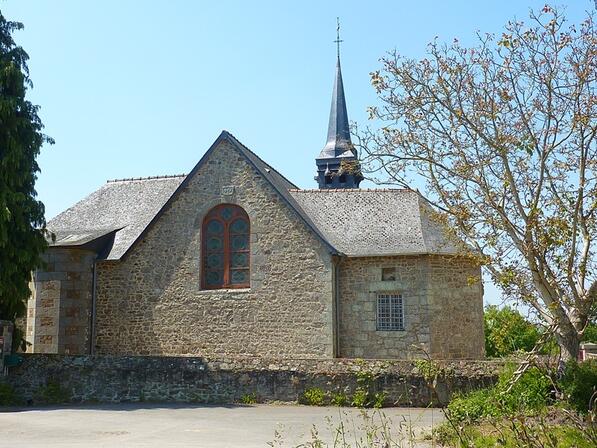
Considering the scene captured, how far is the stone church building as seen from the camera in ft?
57.4

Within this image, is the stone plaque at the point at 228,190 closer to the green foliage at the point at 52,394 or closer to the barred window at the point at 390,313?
the barred window at the point at 390,313

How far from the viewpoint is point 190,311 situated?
18656 mm

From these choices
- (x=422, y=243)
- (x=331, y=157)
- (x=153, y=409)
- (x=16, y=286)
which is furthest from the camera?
(x=331, y=157)

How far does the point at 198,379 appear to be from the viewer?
14750 mm

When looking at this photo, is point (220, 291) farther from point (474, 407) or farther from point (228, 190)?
point (474, 407)

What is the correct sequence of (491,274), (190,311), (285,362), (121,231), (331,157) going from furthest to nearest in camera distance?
1. (331,157)
2. (121,231)
3. (190,311)
4. (285,362)
5. (491,274)

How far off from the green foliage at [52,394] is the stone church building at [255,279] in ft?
10.9

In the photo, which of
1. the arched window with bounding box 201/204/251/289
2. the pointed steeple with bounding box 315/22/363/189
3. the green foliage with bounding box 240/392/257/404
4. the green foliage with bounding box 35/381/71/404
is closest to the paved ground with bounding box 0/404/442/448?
the green foliage with bounding box 240/392/257/404

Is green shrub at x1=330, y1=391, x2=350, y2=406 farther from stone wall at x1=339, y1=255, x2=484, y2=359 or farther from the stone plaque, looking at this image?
the stone plaque

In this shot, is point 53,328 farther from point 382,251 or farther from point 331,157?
point 331,157

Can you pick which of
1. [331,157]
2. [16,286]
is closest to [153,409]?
[16,286]

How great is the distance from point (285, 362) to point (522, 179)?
631 cm

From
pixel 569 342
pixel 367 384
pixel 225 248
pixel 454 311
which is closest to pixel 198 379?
pixel 367 384

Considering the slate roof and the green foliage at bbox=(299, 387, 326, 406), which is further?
the slate roof
